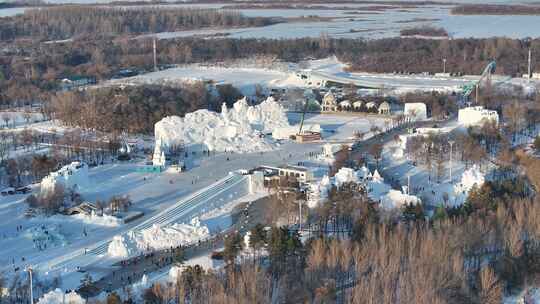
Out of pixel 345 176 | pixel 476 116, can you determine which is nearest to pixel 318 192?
pixel 345 176

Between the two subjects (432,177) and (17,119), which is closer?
(432,177)

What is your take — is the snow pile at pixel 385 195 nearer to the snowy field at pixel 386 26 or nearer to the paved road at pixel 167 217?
the paved road at pixel 167 217

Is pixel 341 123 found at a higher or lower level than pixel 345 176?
lower

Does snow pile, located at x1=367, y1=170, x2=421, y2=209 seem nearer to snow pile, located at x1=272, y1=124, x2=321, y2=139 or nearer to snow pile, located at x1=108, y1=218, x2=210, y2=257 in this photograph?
snow pile, located at x1=108, y1=218, x2=210, y2=257

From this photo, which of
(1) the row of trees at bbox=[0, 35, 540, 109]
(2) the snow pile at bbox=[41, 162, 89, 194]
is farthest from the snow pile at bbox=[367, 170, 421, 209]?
(1) the row of trees at bbox=[0, 35, 540, 109]

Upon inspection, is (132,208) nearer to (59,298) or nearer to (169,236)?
(169,236)

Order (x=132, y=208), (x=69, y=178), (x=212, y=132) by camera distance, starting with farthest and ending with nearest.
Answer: (x=212, y=132), (x=69, y=178), (x=132, y=208)

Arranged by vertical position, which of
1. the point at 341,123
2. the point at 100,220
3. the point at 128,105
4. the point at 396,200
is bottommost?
the point at 341,123
